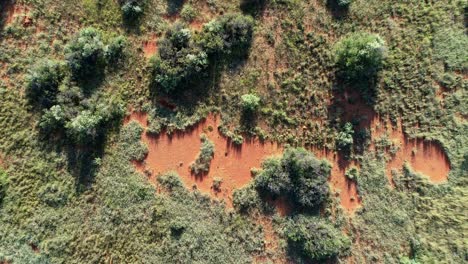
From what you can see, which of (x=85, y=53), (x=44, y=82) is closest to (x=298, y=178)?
(x=85, y=53)

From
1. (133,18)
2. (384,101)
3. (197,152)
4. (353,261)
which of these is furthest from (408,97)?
(133,18)

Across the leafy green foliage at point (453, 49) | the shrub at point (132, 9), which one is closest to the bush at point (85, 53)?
the shrub at point (132, 9)

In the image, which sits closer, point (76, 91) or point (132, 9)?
point (76, 91)

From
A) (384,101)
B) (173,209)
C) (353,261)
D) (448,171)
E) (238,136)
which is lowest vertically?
(353,261)

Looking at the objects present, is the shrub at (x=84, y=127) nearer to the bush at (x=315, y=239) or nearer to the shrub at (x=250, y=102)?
the shrub at (x=250, y=102)

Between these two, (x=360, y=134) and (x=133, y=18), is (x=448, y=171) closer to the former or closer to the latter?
(x=360, y=134)

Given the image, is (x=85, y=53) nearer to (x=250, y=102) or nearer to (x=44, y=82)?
(x=44, y=82)
